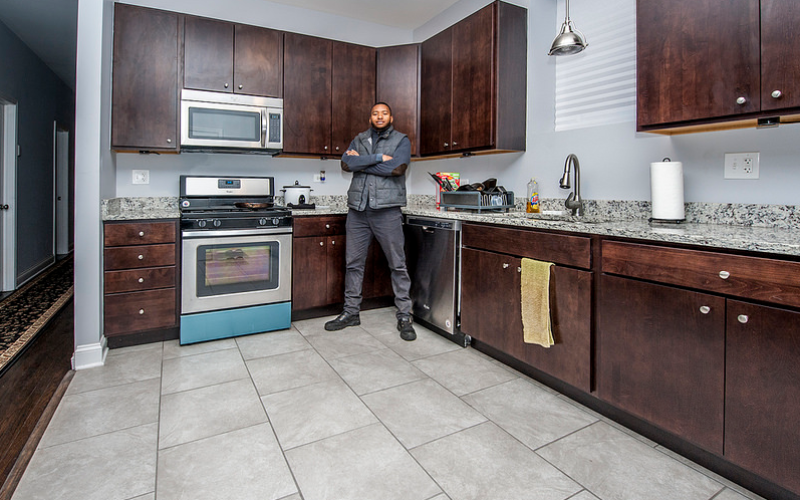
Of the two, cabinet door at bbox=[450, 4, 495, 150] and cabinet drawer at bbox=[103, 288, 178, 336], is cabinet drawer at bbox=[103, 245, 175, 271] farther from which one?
cabinet door at bbox=[450, 4, 495, 150]

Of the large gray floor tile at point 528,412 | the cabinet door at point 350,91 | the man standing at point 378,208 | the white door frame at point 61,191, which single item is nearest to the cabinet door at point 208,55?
the cabinet door at point 350,91

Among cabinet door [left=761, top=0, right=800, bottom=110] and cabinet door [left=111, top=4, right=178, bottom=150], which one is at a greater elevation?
cabinet door [left=111, top=4, right=178, bottom=150]

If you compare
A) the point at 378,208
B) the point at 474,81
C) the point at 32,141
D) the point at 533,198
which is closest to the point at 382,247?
the point at 378,208

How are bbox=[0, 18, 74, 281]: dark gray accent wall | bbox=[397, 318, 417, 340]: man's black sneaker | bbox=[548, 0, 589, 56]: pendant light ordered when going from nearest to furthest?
bbox=[548, 0, 589, 56]: pendant light → bbox=[397, 318, 417, 340]: man's black sneaker → bbox=[0, 18, 74, 281]: dark gray accent wall

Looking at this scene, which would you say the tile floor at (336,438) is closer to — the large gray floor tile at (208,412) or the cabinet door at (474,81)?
the large gray floor tile at (208,412)

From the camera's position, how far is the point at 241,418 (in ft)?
6.91

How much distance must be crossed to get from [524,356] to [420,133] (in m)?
2.20

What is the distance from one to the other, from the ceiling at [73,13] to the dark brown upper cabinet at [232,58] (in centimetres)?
62

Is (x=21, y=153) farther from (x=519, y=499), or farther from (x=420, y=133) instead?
(x=519, y=499)

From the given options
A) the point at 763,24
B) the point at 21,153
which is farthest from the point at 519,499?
the point at 21,153

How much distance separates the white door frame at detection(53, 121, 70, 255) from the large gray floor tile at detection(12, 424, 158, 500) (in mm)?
5806

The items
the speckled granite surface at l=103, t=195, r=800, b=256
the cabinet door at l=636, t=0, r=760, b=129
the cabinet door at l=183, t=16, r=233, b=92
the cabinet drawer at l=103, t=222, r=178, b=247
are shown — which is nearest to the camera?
the speckled granite surface at l=103, t=195, r=800, b=256

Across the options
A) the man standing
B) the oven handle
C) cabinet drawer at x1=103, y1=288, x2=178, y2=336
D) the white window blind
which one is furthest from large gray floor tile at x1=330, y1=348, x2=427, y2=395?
the white window blind

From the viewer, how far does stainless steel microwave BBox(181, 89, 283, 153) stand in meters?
3.31
